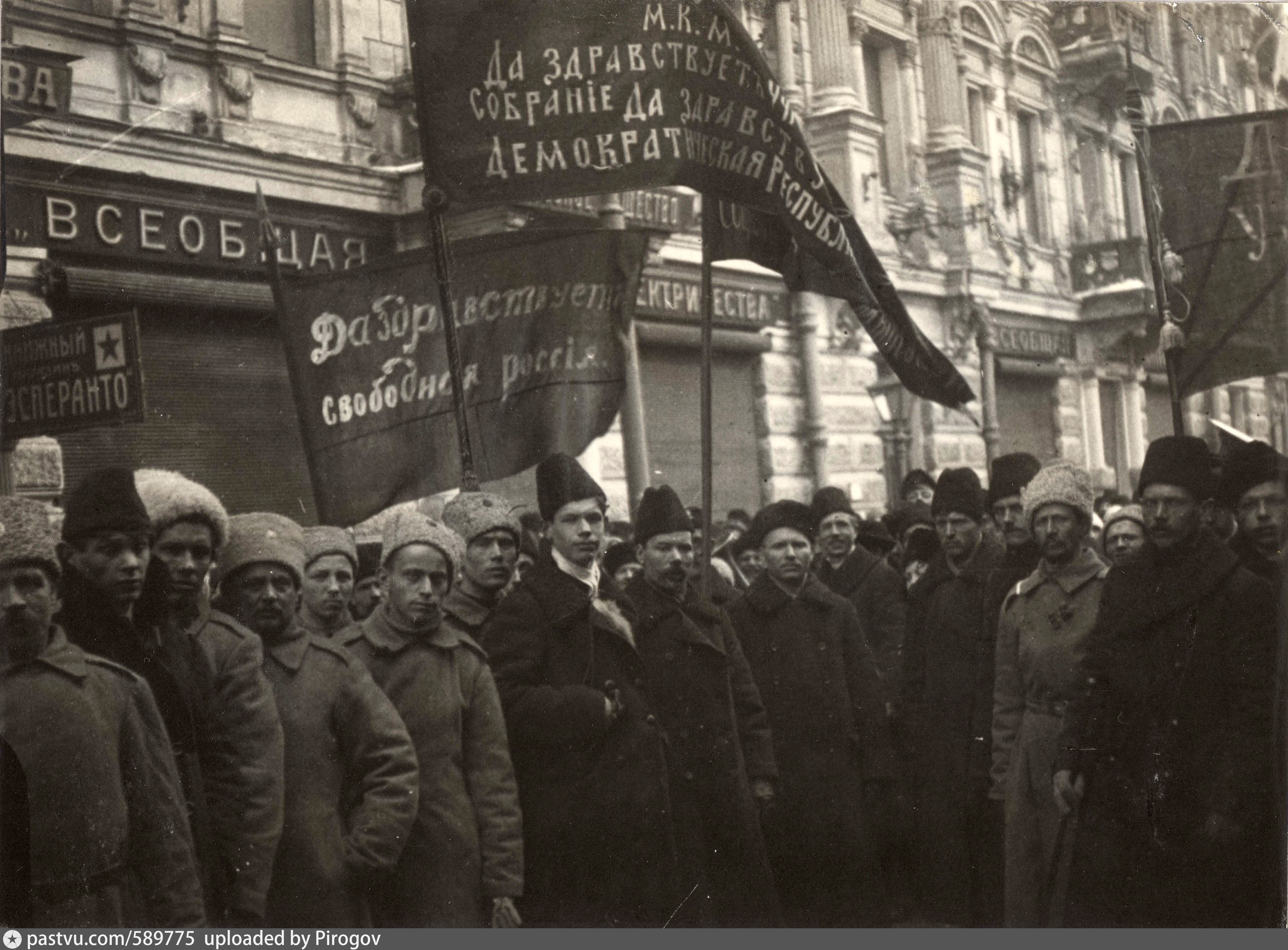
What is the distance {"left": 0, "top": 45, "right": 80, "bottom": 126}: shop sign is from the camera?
4.29 m

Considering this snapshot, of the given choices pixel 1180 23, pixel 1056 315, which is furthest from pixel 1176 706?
pixel 1056 315

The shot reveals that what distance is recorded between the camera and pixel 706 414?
4.92m

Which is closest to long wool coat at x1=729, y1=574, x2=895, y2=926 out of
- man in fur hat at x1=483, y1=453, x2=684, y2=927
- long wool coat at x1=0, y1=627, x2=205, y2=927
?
man in fur hat at x1=483, y1=453, x2=684, y2=927

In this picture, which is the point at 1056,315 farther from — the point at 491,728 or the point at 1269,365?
the point at 491,728

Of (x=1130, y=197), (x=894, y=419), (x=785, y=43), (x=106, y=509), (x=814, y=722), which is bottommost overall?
(x=814, y=722)

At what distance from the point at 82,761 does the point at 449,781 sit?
109cm

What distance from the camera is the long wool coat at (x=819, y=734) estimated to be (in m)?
5.16

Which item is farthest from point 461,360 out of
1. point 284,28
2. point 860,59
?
point 860,59

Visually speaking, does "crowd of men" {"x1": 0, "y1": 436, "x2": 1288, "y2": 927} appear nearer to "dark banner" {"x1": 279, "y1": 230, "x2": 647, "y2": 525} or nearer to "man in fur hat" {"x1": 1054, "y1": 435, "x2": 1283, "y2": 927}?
"man in fur hat" {"x1": 1054, "y1": 435, "x2": 1283, "y2": 927}

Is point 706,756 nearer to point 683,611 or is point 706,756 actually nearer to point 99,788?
point 683,611

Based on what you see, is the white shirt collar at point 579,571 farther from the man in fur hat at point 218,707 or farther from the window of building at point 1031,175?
the window of building at point 1031,175

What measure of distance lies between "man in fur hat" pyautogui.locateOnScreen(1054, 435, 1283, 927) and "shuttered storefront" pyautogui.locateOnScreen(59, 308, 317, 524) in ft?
10.7

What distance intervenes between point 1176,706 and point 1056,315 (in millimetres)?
5294

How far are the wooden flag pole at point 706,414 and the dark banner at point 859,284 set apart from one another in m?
0.22
